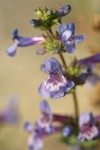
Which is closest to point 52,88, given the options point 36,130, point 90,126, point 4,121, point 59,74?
point 59,74

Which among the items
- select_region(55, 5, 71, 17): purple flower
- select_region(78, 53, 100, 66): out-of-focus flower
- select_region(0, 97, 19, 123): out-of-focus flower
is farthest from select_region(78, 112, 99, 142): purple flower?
select_region(0, 97, 19, 123): out-of-focus flower

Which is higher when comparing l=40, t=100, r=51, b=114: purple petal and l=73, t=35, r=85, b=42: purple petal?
l=73, t=35, r=85, b=42: purple petal

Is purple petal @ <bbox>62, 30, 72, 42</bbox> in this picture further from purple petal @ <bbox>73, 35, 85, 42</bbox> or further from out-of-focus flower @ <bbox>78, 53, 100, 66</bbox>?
out-of-focus flower @ <bbox>78, 53, 100, 66</bbox>

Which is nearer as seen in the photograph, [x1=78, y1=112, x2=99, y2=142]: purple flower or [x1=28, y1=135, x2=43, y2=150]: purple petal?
[x1=78, y1=112, x2=99, y2=142]: purple flower

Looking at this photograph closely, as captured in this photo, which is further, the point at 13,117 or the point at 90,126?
the point at 13,117

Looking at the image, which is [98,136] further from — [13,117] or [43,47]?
[13,117]

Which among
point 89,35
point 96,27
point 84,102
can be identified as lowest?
point 84,102
